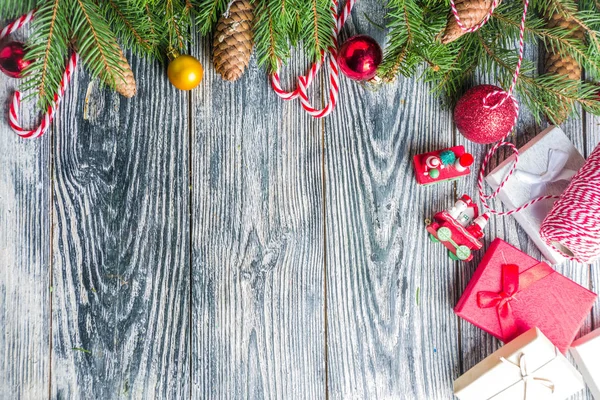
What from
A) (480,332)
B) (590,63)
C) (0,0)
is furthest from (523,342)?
(0,0)

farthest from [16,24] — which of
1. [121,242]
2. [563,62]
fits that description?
[563,62]

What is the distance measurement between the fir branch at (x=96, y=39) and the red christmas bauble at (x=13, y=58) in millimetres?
115

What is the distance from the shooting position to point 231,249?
1024mm

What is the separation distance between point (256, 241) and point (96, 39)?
47 centimetres

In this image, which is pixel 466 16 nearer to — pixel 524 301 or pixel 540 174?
pixel 540 174

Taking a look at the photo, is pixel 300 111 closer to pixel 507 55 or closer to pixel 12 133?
pixel 507 55

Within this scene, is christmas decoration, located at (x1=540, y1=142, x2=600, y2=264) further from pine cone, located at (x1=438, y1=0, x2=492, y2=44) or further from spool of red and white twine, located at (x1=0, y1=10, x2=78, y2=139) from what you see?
spool of red and white twine, located at (x1=0, y1=10, x2=78, y2=139)

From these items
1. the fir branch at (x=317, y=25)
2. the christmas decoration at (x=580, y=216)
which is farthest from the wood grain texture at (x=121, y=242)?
the christmas decoration at (x=580, y=216)

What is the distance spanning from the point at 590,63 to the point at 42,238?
1.08 m

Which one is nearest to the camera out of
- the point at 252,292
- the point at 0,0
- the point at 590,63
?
the point at 0,0

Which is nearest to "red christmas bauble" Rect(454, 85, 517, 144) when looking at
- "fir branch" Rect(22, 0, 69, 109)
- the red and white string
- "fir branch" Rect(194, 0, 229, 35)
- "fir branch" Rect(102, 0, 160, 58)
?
the red and white string

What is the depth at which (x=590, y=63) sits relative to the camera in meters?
0.92

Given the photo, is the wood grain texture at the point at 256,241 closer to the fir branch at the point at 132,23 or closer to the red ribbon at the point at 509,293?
the fir branch at the point at 132,23

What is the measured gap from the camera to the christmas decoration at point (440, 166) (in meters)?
0.99
